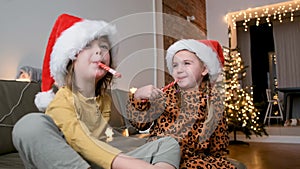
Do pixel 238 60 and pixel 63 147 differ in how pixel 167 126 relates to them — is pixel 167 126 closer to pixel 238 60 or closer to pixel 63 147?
pixel 63 147

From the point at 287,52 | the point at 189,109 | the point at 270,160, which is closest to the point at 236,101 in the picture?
the point at 270,160

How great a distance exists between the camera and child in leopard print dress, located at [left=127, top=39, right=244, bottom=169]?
0.84 meters

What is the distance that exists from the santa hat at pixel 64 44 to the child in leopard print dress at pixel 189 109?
0.22 m

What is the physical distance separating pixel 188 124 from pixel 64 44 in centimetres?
45

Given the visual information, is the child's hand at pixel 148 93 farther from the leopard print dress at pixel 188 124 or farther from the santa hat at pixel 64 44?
the santa hat at pixel 64 44

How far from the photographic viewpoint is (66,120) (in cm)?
67

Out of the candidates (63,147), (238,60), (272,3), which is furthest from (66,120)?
(272,3)

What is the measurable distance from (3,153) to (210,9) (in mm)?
4040

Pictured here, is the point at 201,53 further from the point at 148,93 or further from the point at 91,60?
the point at 91,60

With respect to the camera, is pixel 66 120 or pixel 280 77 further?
pixel 280 77

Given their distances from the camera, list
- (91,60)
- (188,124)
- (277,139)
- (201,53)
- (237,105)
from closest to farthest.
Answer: (91,60), (188,124), (201,53), (237,105), (277,139)

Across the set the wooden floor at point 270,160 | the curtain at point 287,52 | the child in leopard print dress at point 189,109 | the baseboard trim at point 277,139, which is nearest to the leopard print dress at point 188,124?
the child in leopard print dress at point 189,109

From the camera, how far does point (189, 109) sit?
924mm

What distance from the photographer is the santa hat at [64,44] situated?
779mm
